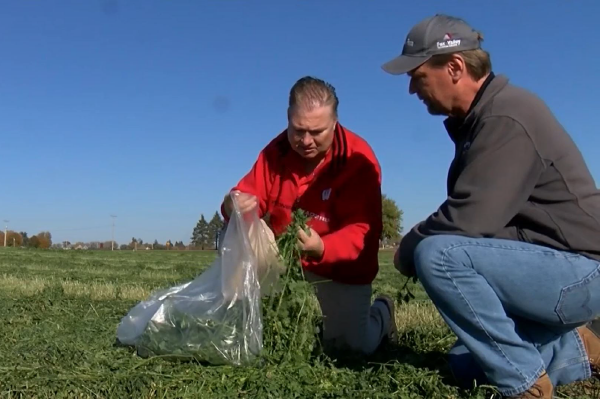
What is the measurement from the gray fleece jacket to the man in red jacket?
1.01 m

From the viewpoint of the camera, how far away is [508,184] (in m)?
2.81

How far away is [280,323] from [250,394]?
582 millimetres

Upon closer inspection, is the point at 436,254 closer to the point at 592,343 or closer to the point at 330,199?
the point at 592,343

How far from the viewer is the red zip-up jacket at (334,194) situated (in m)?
4.05

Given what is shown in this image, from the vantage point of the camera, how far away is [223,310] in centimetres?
370

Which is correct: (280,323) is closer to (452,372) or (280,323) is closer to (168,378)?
(168,378)

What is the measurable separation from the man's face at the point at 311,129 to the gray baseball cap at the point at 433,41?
711 mm

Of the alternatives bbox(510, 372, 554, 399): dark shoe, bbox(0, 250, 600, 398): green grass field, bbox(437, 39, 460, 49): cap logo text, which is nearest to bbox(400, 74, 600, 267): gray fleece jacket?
bbox(437, 39, 460, 49): cap logo text

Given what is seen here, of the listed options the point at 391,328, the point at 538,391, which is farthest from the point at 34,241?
the point at 538,391

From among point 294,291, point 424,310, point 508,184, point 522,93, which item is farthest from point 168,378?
point 424,310

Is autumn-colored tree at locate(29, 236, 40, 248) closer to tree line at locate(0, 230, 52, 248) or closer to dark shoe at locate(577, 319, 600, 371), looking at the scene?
tree line at locate(0, 230, 52, 248)

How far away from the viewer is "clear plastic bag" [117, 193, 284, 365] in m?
3.55

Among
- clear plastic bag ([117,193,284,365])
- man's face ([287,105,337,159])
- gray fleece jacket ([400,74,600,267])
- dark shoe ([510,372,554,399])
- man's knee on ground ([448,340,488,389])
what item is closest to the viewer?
gray fleece jacket ([400,74,600,267])

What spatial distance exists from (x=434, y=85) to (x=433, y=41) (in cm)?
20
